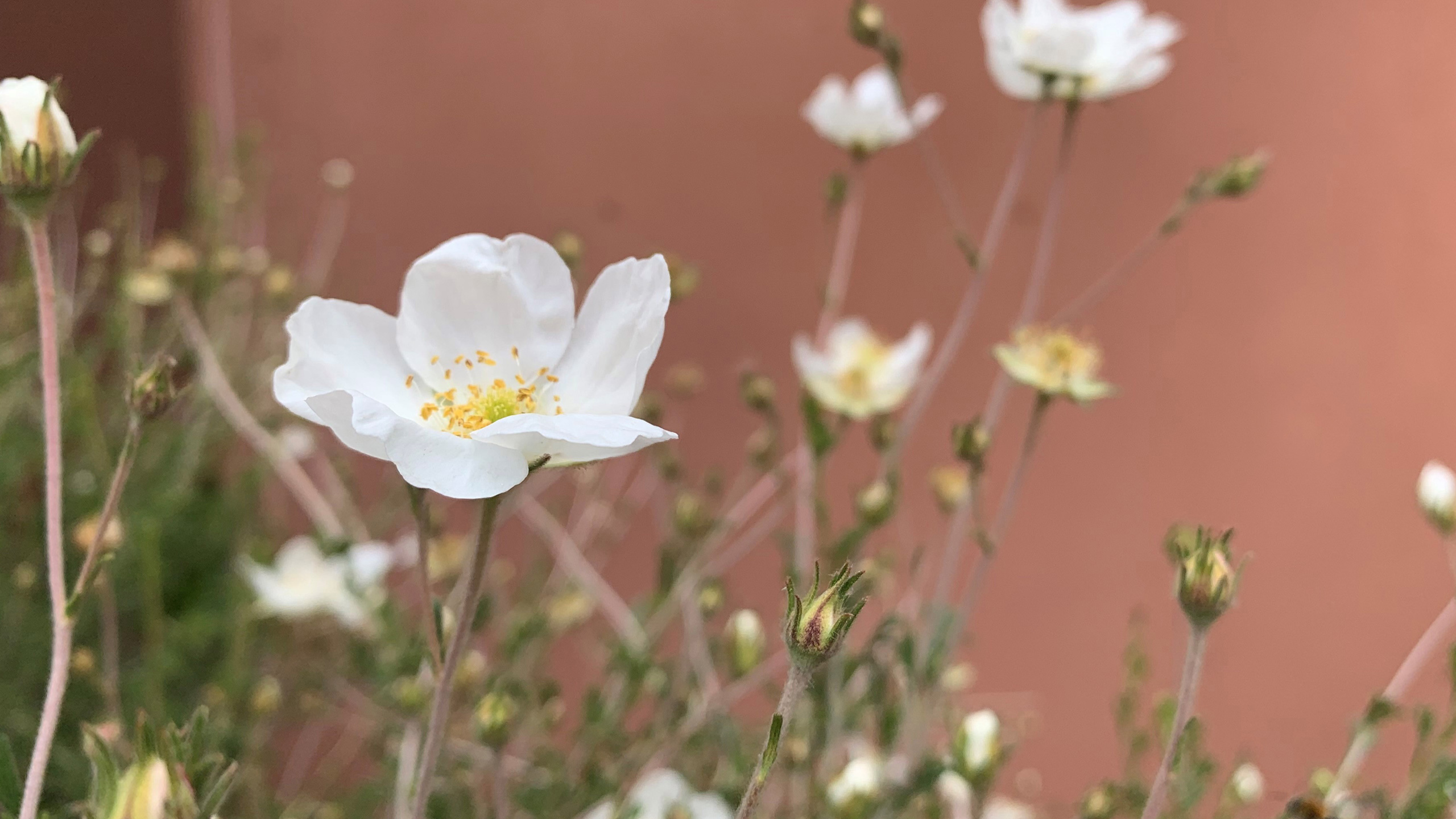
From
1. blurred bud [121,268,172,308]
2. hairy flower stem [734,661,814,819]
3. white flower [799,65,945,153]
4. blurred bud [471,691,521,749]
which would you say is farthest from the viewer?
blurred bud [121,268,172,308]

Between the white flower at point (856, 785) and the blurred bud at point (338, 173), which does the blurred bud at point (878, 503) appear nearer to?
the white flower at point (856, 785)

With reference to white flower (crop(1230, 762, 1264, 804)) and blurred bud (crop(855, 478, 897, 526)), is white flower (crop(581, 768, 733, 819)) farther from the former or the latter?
white flower (crop(1230, 762, 1264, 804))

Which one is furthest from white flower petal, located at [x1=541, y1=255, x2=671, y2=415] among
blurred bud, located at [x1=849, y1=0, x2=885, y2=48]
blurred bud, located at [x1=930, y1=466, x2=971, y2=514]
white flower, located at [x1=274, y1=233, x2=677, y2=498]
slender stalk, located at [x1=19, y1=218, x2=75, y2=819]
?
blurred bud, located at [x1=930, y1=466, x2=971, y2=514]

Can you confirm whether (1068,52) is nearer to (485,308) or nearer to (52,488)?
(485,308)

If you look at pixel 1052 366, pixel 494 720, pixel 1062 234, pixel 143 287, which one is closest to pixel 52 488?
pixel 494 720

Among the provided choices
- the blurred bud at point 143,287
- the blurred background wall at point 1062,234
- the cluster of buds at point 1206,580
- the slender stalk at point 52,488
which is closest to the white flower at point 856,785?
the cluster of buds at point 1206,580
